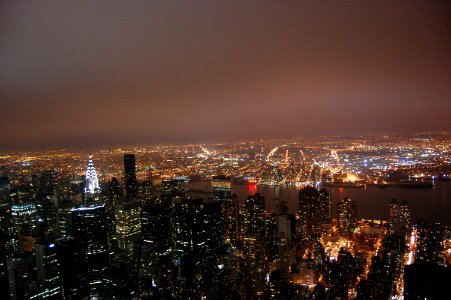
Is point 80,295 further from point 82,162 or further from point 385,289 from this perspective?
point 385,289

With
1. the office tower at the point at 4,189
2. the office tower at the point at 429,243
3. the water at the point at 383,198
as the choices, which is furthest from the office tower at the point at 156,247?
the office tower at the point at 429,243

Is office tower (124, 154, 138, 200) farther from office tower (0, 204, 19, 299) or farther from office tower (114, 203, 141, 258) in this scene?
office tower (0, 204, 19, 299)

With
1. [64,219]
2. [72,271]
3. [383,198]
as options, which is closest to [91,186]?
[64,219]

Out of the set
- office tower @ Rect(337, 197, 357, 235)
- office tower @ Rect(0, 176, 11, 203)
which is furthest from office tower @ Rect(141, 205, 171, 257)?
office tower @ Rect(337, 197, 357, 235)

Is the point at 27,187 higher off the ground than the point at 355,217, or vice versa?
the point at 27,187

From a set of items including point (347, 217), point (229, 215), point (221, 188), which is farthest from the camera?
point (221, 188)

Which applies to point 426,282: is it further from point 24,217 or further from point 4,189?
point 24,217

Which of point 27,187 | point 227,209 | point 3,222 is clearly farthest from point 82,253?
point 227,209
